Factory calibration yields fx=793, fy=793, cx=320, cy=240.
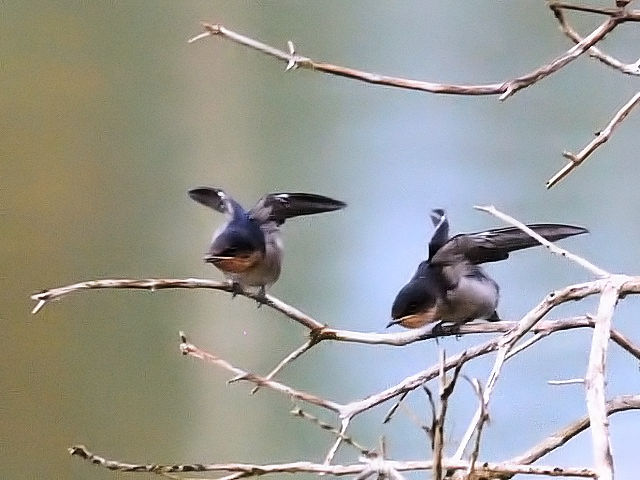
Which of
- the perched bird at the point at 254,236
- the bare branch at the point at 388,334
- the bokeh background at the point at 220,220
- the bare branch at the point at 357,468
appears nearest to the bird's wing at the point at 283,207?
the perched bird at the point at 254,236

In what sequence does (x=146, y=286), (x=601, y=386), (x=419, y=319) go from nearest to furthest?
(x=601, y=386) < (x=146, y=286) < (x=419, y=319)

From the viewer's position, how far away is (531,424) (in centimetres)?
118

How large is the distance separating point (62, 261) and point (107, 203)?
0.34 feet

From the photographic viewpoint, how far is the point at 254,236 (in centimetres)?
81

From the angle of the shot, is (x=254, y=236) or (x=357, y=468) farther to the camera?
(x=254, y=236)

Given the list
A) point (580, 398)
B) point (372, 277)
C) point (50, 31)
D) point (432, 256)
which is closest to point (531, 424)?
point (580, 398)

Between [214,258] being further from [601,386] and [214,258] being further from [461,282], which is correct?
[601,386]

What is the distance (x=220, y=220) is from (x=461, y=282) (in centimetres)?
44

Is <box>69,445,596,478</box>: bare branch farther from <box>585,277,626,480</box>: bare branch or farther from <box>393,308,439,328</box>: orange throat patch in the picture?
<box>393,308,439,328</box>: orange throat patch

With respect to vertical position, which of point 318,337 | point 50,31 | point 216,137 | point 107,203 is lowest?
point 318,337

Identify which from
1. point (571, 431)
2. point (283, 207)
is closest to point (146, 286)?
point (283, 207)

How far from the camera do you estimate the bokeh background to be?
112cm

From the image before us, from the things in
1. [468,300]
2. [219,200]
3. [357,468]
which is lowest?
[357,468]

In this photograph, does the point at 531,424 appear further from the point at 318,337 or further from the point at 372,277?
the point at 318,337
